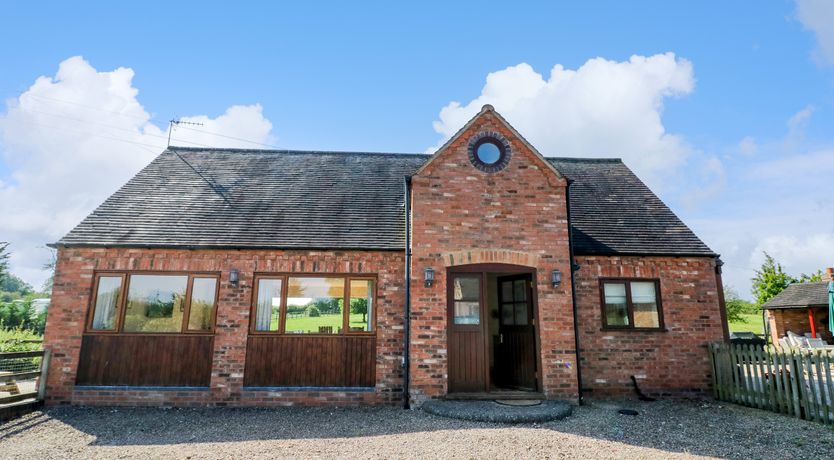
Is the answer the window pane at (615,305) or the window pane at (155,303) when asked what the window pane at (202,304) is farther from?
the window pane at (615,305)

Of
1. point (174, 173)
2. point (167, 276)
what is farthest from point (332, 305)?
point (174, 173)

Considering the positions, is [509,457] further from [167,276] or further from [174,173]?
[174,173]

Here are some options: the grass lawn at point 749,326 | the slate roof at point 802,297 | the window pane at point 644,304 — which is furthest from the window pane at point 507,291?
the grass lawn at point 749,326

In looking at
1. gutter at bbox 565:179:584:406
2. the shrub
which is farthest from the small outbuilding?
the shrub

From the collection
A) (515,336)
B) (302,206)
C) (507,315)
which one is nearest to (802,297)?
Result: (507,315)

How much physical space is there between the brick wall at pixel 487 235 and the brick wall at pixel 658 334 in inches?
39.9

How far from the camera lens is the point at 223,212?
11055 millimetres

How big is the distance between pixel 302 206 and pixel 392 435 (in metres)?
6.61

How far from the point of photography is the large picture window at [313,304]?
961 cm

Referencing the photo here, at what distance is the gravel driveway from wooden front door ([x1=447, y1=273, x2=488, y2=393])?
1.32 m

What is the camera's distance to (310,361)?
9391 mm

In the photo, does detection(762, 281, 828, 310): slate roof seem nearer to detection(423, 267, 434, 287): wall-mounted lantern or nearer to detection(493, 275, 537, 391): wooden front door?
detection(493, 275, 537, 391): wooden front door

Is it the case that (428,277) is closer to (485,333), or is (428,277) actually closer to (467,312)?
(467,312)

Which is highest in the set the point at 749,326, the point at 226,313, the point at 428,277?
the point at 428,277
